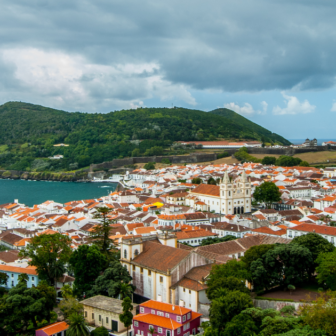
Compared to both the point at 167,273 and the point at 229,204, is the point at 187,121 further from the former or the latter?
the point at 167,273

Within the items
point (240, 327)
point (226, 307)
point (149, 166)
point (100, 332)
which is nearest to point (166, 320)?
point (226, 307)

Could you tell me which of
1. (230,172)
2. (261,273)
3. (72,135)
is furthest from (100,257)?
(72,135)

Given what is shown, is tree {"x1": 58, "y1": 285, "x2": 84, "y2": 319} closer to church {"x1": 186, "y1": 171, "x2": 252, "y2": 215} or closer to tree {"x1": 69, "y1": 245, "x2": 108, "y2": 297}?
tree {"x1": 69, "y1": 245, "x2": 108, "y2": 297}

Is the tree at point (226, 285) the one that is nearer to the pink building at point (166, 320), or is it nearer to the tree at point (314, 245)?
the pink building at point (166, 320)

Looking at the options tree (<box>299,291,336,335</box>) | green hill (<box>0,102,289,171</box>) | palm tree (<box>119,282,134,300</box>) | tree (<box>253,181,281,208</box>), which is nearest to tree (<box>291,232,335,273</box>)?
tree (<box>299,291,336,335</box>)

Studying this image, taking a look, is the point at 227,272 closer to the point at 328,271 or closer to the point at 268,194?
the point at 328,271

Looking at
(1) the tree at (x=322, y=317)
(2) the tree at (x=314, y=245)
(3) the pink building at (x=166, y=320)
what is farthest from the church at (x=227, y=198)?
(1) the tree at (x=322, y=317)
